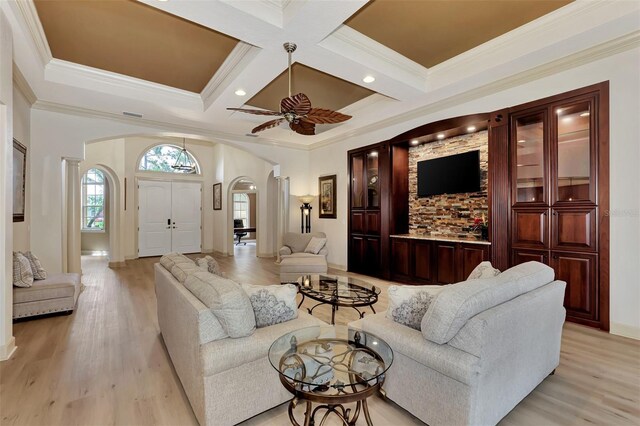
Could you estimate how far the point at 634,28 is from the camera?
2.86m

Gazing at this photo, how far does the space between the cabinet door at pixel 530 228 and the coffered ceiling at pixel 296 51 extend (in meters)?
1.68

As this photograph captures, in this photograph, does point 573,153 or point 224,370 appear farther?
point 573,153

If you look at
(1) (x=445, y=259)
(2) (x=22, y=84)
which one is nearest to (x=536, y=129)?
(1) (x=445, y=259)

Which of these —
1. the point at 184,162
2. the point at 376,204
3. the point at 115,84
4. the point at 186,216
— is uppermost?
the point at 115,84

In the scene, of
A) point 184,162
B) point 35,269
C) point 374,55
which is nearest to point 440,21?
point 374,55

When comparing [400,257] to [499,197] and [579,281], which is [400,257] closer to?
[499,197]

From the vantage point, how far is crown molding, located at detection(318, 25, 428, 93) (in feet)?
10.5

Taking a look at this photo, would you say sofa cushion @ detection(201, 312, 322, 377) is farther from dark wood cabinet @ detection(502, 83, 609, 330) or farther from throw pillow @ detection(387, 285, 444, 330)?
dark wood cabinet @ detection(502, 83, 609, 330)

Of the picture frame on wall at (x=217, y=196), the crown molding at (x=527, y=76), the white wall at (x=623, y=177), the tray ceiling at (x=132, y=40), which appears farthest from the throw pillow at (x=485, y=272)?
the picture frame on wall at (x=217, y=196)

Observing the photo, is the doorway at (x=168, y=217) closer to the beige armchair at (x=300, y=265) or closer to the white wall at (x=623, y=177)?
the beige armchair at (x=300, y=265)

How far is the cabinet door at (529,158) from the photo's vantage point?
365 cm

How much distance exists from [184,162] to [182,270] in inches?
308

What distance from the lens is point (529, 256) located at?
377 centimetres

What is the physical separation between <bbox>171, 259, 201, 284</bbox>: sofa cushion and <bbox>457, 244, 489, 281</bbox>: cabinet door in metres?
3.68
